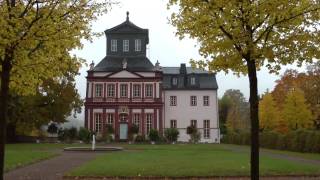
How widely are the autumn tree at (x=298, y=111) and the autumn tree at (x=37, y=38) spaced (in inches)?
2038

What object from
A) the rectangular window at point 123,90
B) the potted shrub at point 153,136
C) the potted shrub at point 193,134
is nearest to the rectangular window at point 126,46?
the rectangular window at point 123,90

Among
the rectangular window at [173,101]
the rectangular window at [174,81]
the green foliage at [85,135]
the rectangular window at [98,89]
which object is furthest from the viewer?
the rectangular window at [174,81]

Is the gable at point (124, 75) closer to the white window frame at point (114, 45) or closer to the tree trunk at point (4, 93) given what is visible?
the white window frame at point (114, 45)

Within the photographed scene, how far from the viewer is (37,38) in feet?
35.8

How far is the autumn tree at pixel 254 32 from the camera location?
35.3ft

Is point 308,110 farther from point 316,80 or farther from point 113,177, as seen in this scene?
point 113,177

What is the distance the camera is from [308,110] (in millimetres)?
61219

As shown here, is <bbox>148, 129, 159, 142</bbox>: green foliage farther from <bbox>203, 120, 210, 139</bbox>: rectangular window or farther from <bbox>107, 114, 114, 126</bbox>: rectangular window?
<bbox>203, 120, 210, 139</bbox>: rectangular window

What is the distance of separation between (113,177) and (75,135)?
4819 centimetres

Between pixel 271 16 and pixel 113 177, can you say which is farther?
pixel 113 177

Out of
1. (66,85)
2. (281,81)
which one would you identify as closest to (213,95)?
(281,81)

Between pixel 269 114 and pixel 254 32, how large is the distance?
5797cm

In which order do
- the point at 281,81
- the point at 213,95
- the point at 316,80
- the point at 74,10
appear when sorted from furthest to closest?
the point at 213,95 → the point at 281,81 → the point at 316,80 → the point at 74,10

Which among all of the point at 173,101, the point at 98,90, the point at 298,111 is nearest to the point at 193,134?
the point at 173,101
